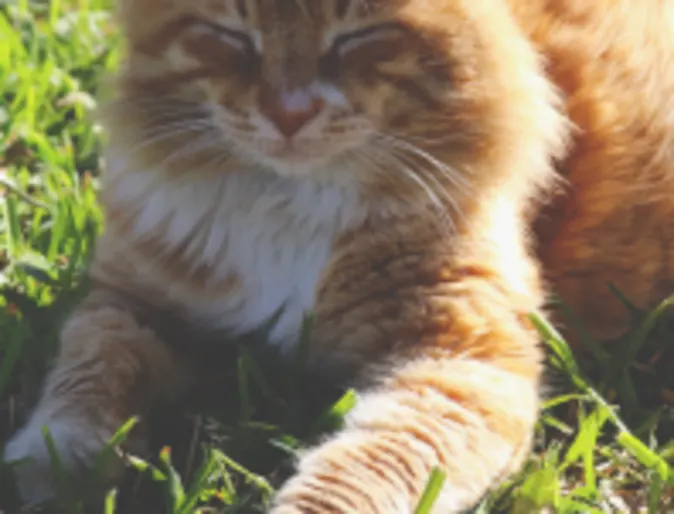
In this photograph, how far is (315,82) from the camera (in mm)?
2178


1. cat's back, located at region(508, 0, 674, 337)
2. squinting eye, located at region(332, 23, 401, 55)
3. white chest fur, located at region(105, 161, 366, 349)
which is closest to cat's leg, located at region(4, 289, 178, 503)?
white chest fur, located at region(105, 161, 366, 349)

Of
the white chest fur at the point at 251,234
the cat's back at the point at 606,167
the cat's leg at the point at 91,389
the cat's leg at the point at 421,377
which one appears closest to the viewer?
the cat's leg at the point at 421,377

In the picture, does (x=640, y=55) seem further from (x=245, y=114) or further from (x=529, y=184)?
(x=245, y=114)

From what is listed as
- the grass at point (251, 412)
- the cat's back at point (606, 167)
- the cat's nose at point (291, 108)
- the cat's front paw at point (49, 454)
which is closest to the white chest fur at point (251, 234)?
the grass at point (251, 412)

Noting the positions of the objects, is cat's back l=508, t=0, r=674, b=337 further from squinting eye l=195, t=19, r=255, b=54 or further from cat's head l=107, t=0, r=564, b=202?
squinting eye l=195, t=19, r=255, b=54

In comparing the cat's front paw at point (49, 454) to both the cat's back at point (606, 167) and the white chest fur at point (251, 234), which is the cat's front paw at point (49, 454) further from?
the cat's back at point (606, 167)

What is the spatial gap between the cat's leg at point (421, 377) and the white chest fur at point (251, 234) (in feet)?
0.28

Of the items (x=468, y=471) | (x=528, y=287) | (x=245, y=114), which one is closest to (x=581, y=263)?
(x=528, y=287)

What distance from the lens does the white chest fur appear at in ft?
7.95

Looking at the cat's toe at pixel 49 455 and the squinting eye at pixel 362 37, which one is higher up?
the squinting eye at pixel 362 37

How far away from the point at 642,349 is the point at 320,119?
3.56 feet

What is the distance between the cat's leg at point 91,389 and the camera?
85.4 inches

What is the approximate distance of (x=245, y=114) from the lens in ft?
7.24

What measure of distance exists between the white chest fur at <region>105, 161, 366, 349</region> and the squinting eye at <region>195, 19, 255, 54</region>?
31 centimetres
